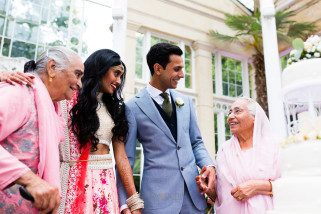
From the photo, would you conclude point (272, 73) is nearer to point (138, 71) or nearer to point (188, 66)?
point (138, 71)

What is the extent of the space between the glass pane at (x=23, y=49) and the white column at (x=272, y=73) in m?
5.11

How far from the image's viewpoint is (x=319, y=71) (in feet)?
11.4

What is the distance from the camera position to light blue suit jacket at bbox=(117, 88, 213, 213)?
7.06 ft

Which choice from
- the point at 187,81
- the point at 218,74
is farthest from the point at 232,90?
the point at 187,81

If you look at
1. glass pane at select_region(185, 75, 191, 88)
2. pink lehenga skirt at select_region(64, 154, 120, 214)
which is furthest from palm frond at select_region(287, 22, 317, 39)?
pink lehenga skirt at select_region(64, 154, 120, 214)

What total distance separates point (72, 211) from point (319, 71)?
2935mm

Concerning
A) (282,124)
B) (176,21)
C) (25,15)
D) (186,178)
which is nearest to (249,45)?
(176,21)

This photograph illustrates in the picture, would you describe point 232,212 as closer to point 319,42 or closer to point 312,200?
point 312,200

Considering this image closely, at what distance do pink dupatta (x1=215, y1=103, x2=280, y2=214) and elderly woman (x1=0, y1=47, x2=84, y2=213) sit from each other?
153cm

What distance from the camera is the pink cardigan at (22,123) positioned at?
1168 mm

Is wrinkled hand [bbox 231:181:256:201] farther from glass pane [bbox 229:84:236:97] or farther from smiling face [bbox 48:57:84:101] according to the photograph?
glass pane [bbox 229:84:236:97]

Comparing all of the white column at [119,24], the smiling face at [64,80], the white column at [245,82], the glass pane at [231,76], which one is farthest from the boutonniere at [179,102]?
the white column at [245,82]

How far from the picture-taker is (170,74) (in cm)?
255

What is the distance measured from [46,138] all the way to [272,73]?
5.54m
